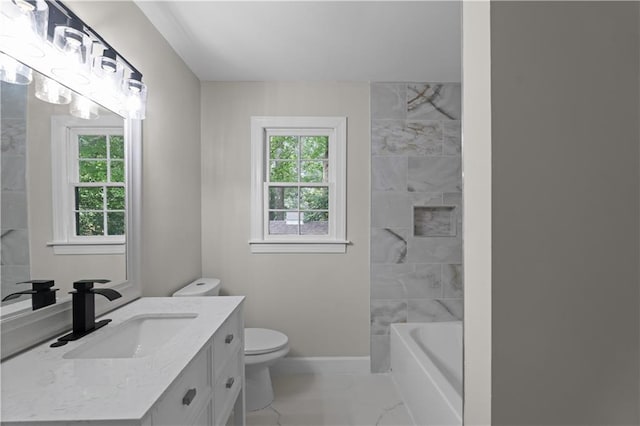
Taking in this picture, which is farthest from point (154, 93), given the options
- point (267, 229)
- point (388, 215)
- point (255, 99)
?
point (388, 215)

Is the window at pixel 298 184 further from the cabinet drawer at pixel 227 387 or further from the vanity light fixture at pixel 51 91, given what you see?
the vanity light fixture at pixel 51 91

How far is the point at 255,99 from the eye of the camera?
2.78 metres

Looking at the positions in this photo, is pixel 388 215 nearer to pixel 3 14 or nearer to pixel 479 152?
pixel 479 152

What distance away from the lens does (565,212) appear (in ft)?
2.07

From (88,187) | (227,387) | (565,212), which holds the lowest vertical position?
(227,387)

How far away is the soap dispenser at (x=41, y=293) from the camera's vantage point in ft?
3.67

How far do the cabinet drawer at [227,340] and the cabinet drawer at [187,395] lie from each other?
2.7 inches

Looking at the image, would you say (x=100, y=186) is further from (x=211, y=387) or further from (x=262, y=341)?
(x=262, y=341)

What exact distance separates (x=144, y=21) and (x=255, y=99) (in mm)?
1036

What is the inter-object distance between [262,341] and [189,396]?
138 centimetres

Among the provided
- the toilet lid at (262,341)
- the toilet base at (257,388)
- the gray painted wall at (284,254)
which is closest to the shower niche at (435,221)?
the gray painted wall at (284,254)

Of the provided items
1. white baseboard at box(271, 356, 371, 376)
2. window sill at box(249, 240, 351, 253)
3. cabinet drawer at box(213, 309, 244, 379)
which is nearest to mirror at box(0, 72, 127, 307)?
cabinet drawer at box(213, 309, 244, 379)

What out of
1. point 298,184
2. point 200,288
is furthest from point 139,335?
point 298,184

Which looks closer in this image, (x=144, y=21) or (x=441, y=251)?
(x=144, y=21)
